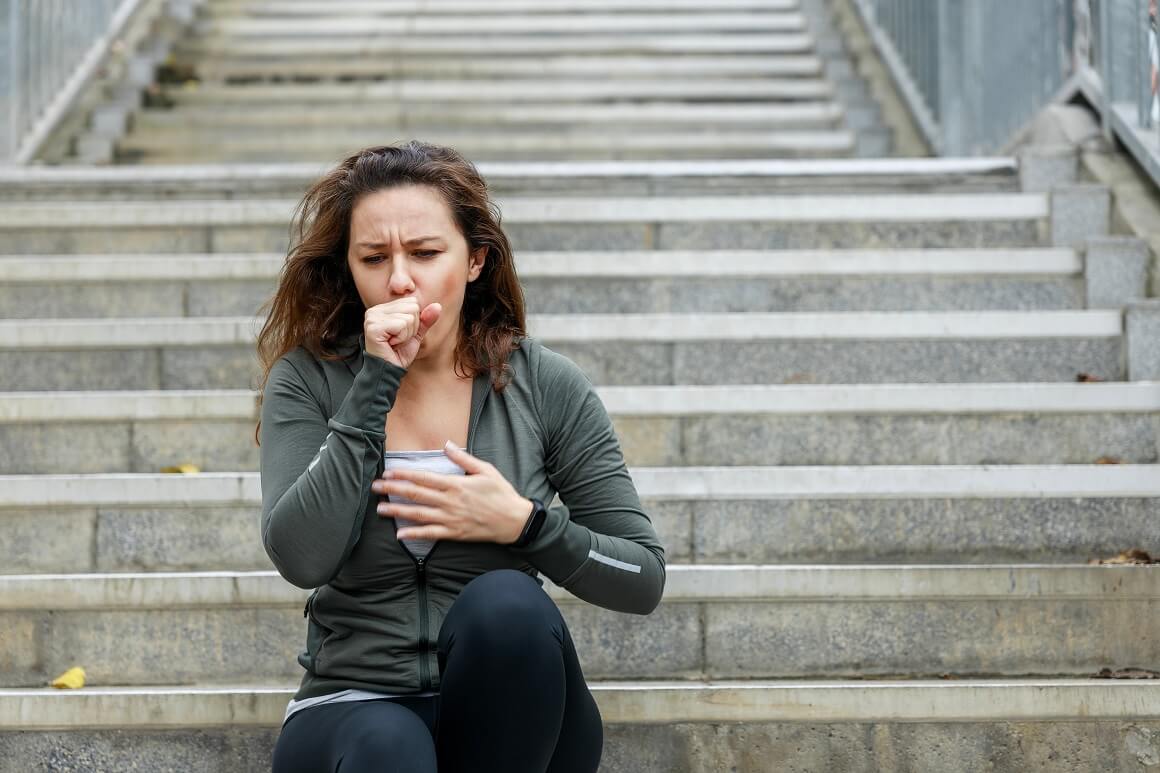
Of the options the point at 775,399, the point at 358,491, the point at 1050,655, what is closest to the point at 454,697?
the point at 358,491

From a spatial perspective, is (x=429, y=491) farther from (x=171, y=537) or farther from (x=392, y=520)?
(x=171, y=537)

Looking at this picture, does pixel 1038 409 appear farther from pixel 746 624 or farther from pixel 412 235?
pixel 412 235

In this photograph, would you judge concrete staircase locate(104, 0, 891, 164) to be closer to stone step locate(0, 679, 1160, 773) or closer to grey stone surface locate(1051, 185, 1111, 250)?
grey stone surface locate(1051, 185, 1111, 250)

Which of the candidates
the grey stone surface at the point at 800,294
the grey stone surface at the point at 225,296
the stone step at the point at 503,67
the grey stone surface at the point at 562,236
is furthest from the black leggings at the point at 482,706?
the stone step at the point at 503,67

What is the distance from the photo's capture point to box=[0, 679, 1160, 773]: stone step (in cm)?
258

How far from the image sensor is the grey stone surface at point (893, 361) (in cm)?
375

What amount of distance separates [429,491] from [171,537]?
135 centimetres

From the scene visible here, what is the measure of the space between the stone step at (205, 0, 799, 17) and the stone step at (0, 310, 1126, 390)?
4446 mm

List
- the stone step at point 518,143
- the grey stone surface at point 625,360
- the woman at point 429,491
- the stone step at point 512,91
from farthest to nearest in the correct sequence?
the stone step at point 512,91, the stone step at point 518,143, the grey stone surface at point 625,360, the woman at point 429,491

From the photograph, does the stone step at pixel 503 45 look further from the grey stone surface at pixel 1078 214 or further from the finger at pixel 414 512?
the finger at pixel 414 512

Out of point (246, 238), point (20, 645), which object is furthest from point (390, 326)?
point (246, 238)

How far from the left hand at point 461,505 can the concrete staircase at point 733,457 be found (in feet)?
2.37

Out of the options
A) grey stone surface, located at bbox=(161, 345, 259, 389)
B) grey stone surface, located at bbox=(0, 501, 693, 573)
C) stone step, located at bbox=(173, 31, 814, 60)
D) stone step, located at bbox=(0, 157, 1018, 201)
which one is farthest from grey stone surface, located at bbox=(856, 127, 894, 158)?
grey stone surface, located at bbox=(0, 501, 693, 573)

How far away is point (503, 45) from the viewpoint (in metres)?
7.46
